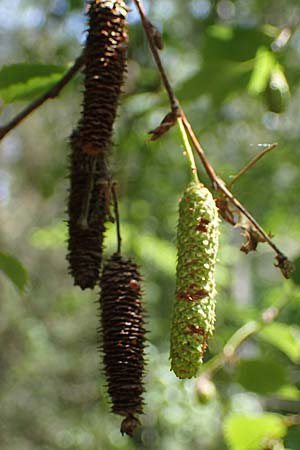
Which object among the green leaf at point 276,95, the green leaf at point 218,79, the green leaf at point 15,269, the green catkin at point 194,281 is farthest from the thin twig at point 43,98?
the green leaf at point 218,79

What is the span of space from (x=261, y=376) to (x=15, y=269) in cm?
78

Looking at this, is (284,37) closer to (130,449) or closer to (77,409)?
(130,449)

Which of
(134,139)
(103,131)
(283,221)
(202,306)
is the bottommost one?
(283,221)

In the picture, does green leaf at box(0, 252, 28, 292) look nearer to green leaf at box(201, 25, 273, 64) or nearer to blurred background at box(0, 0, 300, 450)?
blurred background at box(0, 0, 300, 450)

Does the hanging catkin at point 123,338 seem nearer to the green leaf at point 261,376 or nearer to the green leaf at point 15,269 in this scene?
the green leaf at point 15,269

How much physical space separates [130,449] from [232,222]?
437 centimetres

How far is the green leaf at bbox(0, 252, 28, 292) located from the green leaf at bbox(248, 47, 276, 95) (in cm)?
78

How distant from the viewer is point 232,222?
1.04m

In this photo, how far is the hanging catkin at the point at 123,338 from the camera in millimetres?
992

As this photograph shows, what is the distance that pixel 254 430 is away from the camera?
166 cm

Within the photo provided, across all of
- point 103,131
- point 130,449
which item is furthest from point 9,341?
point 103,131

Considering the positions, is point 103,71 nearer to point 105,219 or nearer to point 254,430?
point 105,219

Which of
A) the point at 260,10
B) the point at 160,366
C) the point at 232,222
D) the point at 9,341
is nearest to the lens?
the point at 232,222

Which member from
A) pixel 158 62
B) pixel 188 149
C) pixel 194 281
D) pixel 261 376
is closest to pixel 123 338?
pixel 194 281
